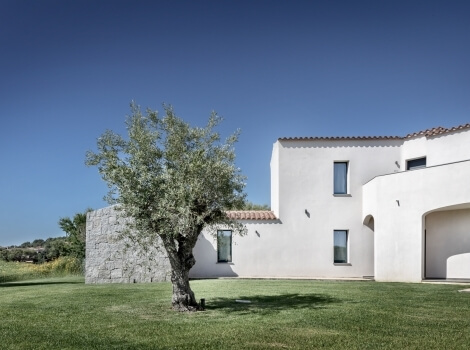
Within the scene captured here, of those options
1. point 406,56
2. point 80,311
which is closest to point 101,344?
point 80,311

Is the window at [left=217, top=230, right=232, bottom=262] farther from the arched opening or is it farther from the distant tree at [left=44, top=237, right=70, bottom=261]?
the distant tree at [left=44, top=237, right=70, bottom=261]

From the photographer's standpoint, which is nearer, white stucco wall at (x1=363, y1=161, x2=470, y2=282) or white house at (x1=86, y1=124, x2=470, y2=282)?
white stucco wall at (x1=363, y1=161, x2=470, y2=282)

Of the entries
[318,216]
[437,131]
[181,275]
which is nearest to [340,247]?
[318,216]

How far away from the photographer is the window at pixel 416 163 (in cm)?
2301

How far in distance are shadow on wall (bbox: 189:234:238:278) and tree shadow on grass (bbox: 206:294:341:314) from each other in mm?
9433

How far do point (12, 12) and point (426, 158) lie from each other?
20614 millimetres

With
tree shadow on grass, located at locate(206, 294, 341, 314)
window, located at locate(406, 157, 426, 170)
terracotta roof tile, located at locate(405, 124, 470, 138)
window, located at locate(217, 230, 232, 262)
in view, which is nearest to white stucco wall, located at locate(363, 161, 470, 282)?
window, located at locate(406, 157, 426, 170)

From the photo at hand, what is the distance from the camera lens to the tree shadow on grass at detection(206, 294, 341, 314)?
1207 centimetres

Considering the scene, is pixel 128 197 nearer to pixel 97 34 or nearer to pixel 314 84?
pixel 97 34

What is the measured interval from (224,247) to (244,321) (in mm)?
14699

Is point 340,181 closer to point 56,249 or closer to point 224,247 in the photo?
point 224,247

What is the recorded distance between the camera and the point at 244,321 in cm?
1011

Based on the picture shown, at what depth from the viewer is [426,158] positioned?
2248 cm

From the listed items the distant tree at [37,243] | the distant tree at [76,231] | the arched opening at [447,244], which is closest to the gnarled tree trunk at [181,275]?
the arched opening at [447,244]
